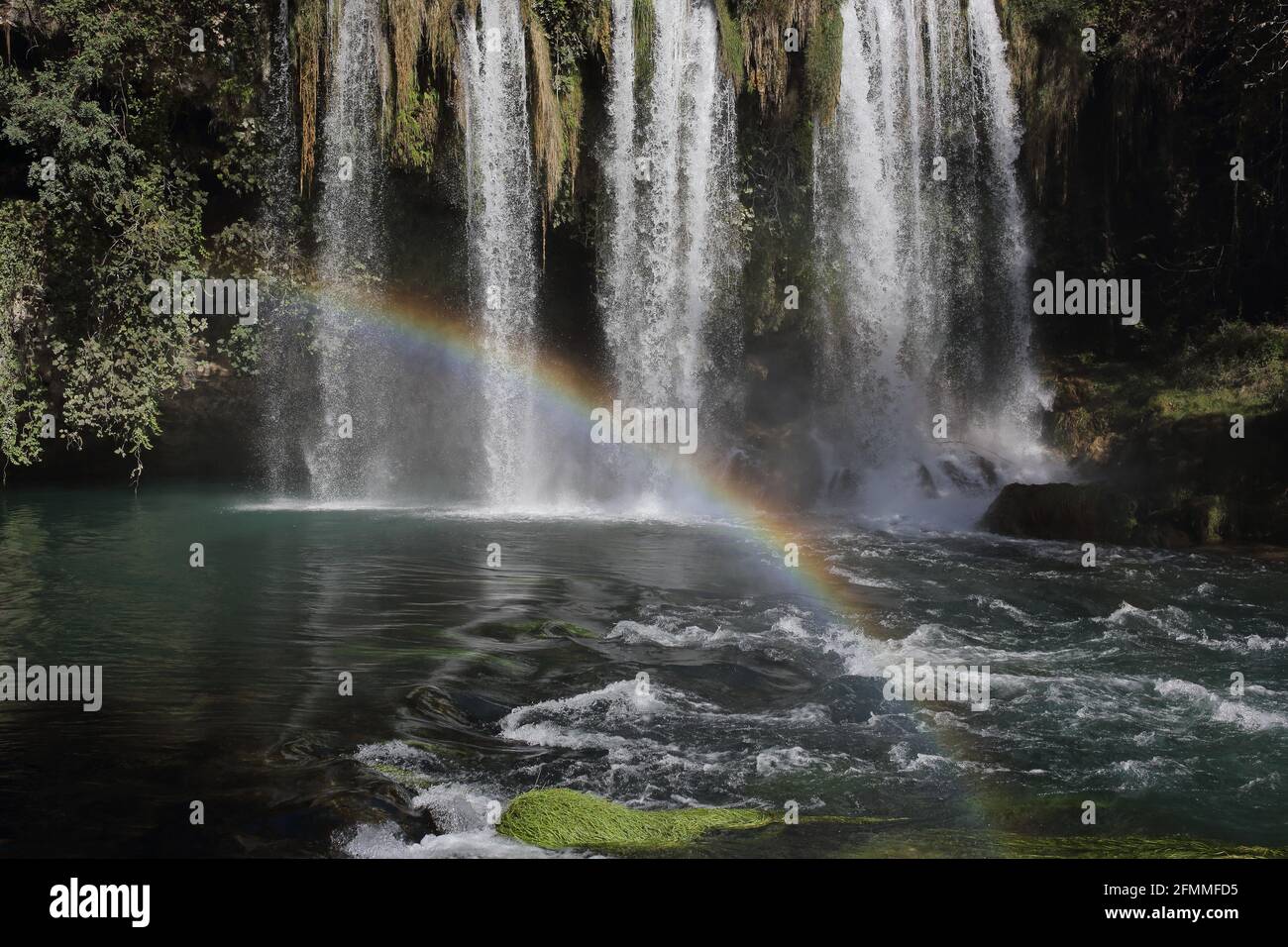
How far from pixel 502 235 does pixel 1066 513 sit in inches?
404

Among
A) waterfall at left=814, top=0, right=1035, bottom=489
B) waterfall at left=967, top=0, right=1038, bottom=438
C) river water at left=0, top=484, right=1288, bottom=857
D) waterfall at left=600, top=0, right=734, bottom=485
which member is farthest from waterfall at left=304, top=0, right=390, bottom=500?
waterfall at left=967, top=0, right=1038, bottom=438

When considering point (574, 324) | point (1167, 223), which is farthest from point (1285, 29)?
point (574, 324)

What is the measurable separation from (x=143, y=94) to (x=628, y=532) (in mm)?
10666

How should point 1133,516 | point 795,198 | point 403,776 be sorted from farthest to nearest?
point 795,198 → point 1133,516 → point 403,776

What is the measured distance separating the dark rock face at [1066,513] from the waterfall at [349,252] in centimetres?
1131

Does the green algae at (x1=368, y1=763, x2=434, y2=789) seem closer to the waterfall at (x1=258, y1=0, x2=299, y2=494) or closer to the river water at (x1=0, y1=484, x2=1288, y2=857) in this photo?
the river water at (x1=0, y1=484, x2=1288, y2=857)

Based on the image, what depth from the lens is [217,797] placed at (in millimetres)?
6266

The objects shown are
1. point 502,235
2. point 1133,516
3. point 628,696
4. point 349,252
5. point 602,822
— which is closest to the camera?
point 602,822

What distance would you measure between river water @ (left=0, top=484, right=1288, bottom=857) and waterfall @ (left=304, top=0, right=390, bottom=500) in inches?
233

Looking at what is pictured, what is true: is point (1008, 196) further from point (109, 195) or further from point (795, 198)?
point (109, 195)

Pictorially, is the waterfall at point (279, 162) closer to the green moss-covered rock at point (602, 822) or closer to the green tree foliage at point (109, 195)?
the green tree foliage at point (109, 195)

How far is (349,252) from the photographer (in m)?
19.5

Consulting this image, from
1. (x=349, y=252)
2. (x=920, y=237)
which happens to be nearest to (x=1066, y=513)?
(x=920, y=237)

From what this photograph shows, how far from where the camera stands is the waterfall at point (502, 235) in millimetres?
18703
